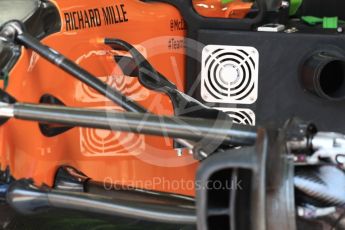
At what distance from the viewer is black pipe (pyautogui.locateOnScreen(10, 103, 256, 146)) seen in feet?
2.67

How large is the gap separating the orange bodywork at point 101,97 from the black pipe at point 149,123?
181 mm

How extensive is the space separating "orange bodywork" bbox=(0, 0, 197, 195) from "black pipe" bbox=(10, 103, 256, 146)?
181 millimetres

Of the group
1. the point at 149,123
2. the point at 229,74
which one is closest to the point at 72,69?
the point at 149,123

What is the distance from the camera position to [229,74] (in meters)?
1.66

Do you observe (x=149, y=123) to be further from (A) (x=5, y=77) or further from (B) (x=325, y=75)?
(B) (x=325, y=75)

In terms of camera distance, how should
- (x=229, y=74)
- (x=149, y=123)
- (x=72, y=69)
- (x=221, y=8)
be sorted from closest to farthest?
(x=149, y=123) → (x=72, y=69) → (x=229, y=74) → (x=221, y=8)

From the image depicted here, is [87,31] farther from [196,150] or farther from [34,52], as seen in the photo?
[196,150]

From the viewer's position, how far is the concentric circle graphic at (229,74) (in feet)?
5.47

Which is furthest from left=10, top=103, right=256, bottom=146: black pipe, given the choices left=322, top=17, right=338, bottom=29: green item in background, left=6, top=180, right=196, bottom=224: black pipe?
left=322, top=17, right=338, bottom=29: green item in background

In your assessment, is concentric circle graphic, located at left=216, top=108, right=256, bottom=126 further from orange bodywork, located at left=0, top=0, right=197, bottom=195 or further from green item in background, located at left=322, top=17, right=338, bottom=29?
green item in background, located at left=322, top=17, right=338, bottom=29

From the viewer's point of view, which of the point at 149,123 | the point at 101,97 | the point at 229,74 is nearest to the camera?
the point at 149,123

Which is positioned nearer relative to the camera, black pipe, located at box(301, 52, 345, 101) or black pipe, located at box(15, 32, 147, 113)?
black pipe, located at box(15, 32, 147, 113)

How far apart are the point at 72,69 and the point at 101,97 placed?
289mm

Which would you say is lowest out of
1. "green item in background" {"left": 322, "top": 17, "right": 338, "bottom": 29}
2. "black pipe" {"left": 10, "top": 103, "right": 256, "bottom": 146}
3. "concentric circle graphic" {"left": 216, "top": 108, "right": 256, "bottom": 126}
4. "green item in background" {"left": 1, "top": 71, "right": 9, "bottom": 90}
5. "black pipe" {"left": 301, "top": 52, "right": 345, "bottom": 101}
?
"concentric circle graphic" {"left": 216, "top": 108, "right": 256, "bottom": 126}
